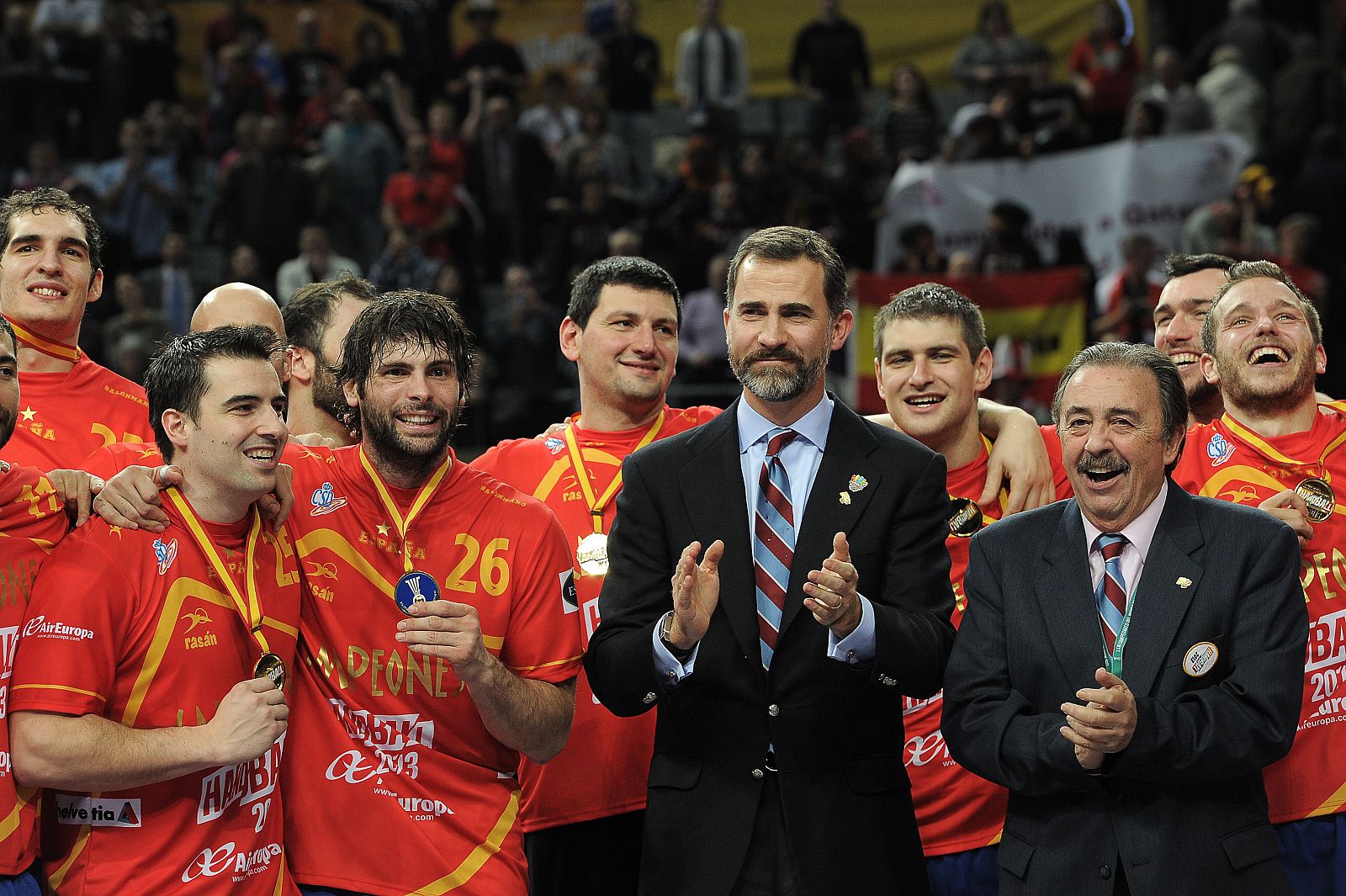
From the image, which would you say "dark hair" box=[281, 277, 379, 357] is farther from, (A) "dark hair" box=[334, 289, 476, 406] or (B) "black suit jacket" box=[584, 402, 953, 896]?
(B) "black suit jacket" box=[584, 402, 953, 896]

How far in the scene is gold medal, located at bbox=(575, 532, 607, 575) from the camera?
17.6ft

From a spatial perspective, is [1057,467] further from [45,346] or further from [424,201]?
[424,201]

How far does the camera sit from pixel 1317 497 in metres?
4.93

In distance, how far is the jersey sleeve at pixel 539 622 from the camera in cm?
452

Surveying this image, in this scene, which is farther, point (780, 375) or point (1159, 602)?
point (780, 375)

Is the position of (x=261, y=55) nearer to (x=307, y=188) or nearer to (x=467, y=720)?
(x=307, y=188)

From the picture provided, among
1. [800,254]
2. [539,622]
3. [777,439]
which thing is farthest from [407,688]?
[800,254]

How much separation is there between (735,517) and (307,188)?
11.9 m

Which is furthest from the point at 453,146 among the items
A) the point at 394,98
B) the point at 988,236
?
the point at 988,236

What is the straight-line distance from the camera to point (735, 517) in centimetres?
424

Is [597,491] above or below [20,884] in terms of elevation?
above

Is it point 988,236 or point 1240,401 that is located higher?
point 988,236

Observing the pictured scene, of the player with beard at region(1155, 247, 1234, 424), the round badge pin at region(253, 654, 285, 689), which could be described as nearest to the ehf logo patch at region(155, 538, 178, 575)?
the round badge pin at region(253, 654, 285, 689)

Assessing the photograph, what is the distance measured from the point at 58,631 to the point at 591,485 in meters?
2.02
